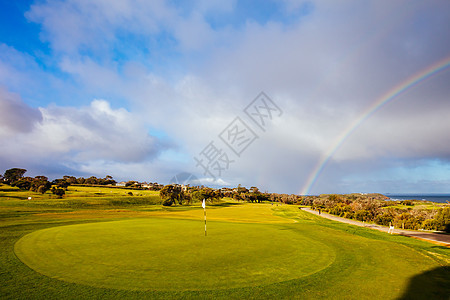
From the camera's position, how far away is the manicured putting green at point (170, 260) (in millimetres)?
7973

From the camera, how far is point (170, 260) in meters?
10.2

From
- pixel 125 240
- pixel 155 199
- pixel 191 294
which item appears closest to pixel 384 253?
pixel 191 294

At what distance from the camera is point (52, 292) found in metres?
6.85

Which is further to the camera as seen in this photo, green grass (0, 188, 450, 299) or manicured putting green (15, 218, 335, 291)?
manicured putting green (15, 218, 335, 291)

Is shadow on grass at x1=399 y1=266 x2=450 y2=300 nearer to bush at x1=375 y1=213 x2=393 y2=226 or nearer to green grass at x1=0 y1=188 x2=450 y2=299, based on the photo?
green grass at x1=0 y1=188 x2=450 y2=299

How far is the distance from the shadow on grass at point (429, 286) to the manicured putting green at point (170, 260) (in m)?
3.12

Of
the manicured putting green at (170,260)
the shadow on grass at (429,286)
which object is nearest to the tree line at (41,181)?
the manicured putting green at (170,260)

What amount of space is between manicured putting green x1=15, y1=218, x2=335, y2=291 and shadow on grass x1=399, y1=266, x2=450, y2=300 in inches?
123

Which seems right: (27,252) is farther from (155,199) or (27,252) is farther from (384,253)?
(155,199)

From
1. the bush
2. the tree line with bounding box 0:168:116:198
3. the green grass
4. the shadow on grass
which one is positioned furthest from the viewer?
the tree line with bounding box 0:168:116:198

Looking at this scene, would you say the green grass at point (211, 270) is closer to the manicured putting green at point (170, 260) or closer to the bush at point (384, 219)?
the manicured putting green at point (170, 260)

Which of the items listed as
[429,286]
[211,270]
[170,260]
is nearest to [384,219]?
[429,286]

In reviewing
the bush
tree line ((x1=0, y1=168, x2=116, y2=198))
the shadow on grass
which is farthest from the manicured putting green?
tree line ((x1=0, y1=168, x2=116, y2=198))

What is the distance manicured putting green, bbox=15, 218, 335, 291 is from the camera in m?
7.97
